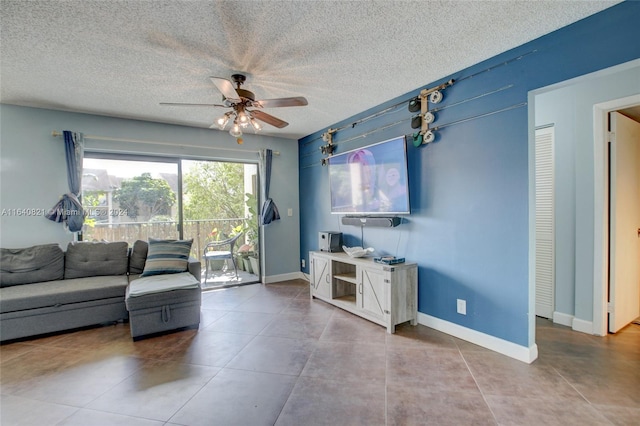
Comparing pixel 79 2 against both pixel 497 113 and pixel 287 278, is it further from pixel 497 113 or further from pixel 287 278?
pixel 287 278

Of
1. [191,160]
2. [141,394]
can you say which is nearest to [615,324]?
[141,394]

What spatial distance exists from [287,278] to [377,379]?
10.7ft

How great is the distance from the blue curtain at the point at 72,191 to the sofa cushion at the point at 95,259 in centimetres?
31

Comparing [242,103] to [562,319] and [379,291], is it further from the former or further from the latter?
[562,319]

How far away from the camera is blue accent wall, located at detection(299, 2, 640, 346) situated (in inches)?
78.5

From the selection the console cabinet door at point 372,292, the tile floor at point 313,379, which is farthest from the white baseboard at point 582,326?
the console cabinet door at point 372,292

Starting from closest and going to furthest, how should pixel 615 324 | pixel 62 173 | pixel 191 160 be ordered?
1. pixel 615 324
2. pixel 62 173
3. pixel 191 160

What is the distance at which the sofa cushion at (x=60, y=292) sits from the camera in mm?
2747

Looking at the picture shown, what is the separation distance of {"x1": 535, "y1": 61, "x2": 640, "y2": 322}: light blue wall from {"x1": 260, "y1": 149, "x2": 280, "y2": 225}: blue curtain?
3736mm

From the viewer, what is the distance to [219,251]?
5020 millimetres

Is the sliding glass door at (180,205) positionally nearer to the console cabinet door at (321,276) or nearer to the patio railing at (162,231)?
the patio railing at (162,231)

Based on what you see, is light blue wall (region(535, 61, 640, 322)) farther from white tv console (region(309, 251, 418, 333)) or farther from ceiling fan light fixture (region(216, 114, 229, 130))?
ceiling fan light fixture (region(216, 114, 229, 130))

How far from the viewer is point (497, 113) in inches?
95.8

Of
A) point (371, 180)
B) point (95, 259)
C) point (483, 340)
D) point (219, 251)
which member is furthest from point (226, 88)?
point (219, 251)
